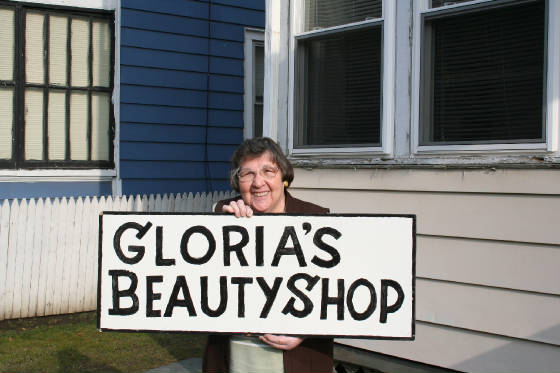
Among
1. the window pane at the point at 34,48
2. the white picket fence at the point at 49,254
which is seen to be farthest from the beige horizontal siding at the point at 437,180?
the window pane at the point at 34,48

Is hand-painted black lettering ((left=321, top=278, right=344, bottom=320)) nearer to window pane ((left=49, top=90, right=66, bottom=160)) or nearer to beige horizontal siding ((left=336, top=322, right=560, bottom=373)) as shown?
beige horizontal siding ((left=336, top=322, right=560, bottom=373))

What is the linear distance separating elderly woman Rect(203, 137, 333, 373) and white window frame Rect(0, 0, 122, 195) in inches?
221

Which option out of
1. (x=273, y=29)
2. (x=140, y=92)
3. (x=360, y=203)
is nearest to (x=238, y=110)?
(x=140, y=92)

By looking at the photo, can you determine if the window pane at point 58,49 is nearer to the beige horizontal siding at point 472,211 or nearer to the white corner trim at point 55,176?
the white corner trim at point 55,176

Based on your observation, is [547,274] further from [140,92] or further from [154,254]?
[140,92]

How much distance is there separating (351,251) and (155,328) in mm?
836

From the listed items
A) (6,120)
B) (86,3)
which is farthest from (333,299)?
(86,3)

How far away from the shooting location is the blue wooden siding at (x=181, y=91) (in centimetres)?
862

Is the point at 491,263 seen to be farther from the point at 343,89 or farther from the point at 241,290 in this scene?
the point at 241,290

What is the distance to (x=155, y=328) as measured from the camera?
8.80 ft

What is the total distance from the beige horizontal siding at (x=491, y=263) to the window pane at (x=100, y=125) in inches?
202

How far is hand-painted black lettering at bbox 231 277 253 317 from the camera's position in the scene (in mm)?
2648

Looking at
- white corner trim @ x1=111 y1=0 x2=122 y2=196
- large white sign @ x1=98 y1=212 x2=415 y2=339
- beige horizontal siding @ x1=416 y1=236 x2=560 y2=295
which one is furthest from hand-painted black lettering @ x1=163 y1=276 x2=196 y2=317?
white corner trim @ x1=111 y1=0 x2=122 y2=196

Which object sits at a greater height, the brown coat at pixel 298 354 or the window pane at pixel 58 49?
the window pane at pixel 58 49
